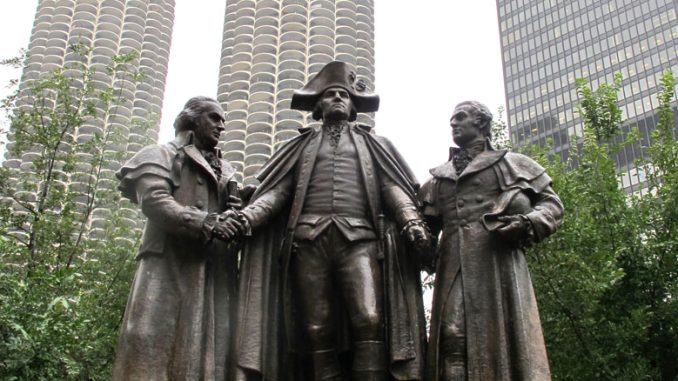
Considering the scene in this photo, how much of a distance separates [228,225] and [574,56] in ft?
334

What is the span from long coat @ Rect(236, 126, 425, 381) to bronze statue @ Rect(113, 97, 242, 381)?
0.21 meters

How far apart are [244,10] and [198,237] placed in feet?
295

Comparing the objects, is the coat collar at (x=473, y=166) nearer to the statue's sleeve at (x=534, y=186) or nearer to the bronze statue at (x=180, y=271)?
the statue's sleeve at (x=534, y=186)

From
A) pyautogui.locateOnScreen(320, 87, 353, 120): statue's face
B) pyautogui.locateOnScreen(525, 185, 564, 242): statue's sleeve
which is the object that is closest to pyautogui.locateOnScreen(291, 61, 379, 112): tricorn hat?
pyautogui.locateOnScreen(320, 87, 353, 120): statue's face

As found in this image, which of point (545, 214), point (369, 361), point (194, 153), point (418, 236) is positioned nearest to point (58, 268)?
point (194, 153)

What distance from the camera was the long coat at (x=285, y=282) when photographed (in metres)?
6.84

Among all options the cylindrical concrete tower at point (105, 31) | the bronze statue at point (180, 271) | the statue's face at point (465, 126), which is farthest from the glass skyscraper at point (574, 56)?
the bronze statue at point (180, 271)

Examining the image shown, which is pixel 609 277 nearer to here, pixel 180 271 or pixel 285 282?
pixel 285 282

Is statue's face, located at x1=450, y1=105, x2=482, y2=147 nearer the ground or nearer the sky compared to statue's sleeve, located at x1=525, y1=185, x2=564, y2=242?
nearer the sky

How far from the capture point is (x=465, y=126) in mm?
7789

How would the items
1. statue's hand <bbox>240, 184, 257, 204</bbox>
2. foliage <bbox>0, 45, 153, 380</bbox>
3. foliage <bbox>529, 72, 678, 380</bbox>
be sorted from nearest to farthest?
statue's hand <bbox>240, 184, 257, 204</bbox> → foliage <bbox>0, 45, 153, 380</bbox> → foliage <bbox>529, 72, 678, 380</bbox>

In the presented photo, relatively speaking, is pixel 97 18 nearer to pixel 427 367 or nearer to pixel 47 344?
pixel 47 344

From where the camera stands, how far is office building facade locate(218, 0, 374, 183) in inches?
3356

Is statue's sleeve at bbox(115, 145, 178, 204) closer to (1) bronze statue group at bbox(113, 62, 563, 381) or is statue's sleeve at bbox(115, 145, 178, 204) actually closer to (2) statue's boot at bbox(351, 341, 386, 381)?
(1) bronze statue group at bbox(113, 62, 563, 381)
